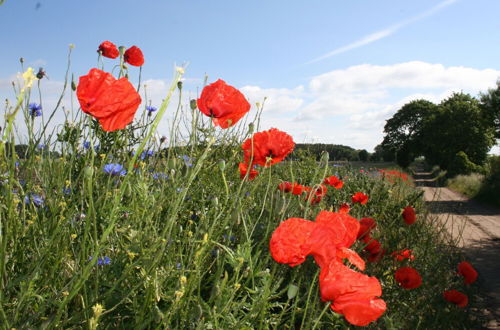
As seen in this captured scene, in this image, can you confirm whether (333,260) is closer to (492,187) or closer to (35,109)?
(35,109)

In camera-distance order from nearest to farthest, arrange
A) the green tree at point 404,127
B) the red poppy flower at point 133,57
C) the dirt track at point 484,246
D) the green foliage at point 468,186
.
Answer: the red poppy flower at point 133,57, the dirt track at point 484,246, the green foliage at point 468,186, the green tree at point 404,127

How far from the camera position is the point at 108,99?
1311 mm

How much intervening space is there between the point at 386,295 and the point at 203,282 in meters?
1.63

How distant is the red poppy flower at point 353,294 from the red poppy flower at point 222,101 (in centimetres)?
77

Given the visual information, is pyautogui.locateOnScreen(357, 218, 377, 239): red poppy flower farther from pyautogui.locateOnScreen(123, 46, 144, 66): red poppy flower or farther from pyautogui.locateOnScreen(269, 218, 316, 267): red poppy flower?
pyautogui.locateOnScreen(123, 46, 144, 66): red poppy flower

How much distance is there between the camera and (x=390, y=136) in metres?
43.4

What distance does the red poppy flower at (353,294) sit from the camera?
1218 mm

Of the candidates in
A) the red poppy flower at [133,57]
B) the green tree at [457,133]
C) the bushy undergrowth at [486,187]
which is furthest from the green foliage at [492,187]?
the red poppy flower at [133,57]

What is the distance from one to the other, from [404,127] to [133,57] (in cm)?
4400

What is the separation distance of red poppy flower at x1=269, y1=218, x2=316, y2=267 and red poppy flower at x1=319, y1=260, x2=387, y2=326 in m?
0.10

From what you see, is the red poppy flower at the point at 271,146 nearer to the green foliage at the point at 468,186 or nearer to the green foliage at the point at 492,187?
the green foliage at the point at 492,187

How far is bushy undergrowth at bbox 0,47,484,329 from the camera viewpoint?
4.29 ft

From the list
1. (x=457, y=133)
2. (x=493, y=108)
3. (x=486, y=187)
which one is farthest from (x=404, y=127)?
(x=486, y=187)

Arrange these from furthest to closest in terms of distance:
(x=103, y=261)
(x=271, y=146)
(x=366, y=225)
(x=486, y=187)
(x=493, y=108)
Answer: (x=493, y=108) → (x=486, y=187) → (x=366, y=225) → (x=271, y=146) → (x=103, y=261)
